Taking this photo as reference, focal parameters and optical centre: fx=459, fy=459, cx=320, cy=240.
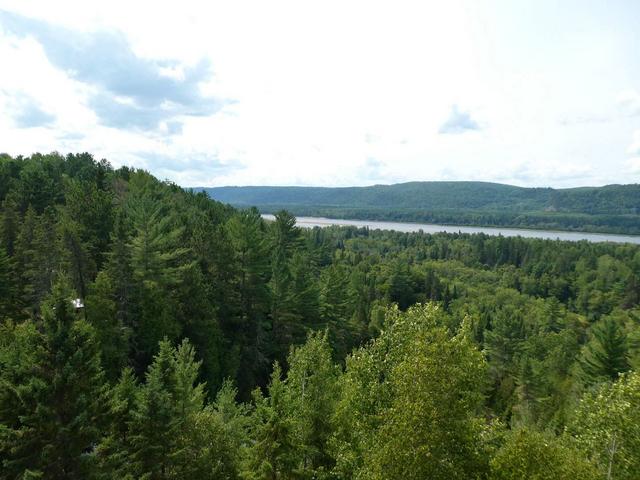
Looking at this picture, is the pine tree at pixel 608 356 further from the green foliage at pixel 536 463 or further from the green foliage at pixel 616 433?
the green foliage at pixel 536 463

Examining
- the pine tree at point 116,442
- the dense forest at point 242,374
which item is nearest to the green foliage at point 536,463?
the dense forest at point 242,374

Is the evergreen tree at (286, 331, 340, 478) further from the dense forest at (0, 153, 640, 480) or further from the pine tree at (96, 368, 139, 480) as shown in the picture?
the pine tree at (96, 368, 139, 480)

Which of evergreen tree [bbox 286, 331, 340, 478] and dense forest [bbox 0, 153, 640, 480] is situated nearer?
dense forest [bbox 0, 153, 640, 480]

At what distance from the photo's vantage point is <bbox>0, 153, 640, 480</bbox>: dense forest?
525 inches

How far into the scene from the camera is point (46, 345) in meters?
16.2

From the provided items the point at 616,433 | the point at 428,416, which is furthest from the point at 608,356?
the point at 428,416

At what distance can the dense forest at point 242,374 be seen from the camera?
1334cm

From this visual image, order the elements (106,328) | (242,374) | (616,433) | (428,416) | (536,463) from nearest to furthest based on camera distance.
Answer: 1. (536,463)
2. (428,416)
3. (616,433)
4. (106,328)
5. (242,374)

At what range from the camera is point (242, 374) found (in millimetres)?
41125

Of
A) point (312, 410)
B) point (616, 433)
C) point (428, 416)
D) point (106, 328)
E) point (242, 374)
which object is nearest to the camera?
point (428, 416)

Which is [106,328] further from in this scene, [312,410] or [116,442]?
[312,410]

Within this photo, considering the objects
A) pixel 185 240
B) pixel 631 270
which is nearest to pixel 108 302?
pixel 185 240

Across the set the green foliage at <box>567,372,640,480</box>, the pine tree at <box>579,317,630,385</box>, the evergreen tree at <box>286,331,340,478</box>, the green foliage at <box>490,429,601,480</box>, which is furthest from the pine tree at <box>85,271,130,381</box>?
the pine tree at <box>579,317,630,385</box>

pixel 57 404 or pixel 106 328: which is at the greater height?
pixel 57 404
